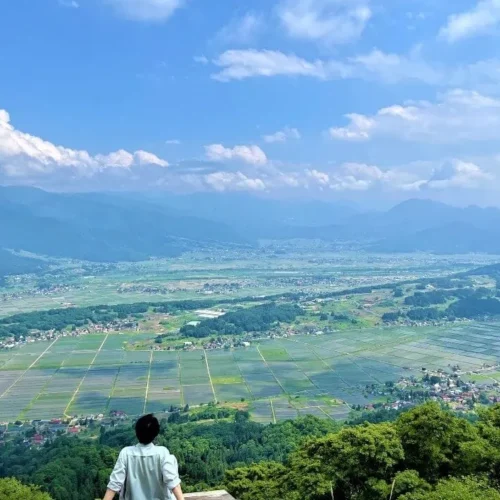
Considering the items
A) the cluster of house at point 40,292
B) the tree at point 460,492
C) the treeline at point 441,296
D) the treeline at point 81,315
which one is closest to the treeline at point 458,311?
the treeline at point 441,296

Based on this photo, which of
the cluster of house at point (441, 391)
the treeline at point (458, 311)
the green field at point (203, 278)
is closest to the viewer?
the cluster of house at point (441, 391)

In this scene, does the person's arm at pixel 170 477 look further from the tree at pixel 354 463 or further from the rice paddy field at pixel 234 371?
the rice paddy field at pixel 234 371

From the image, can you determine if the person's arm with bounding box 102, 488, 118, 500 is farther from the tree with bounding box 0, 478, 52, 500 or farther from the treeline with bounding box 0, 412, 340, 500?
the treeline with bounding box 0, 412, 340, 500

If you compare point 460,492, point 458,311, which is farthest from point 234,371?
point 458,311

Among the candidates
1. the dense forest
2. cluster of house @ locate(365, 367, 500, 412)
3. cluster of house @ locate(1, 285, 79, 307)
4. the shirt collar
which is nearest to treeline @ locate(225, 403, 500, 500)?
the dense forest

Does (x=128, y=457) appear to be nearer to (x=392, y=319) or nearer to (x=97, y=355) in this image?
(x=97, y=355)

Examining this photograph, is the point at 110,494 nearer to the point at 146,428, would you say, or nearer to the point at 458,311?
the point at 146,428

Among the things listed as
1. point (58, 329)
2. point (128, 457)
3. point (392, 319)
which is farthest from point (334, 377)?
point (128, 457)
